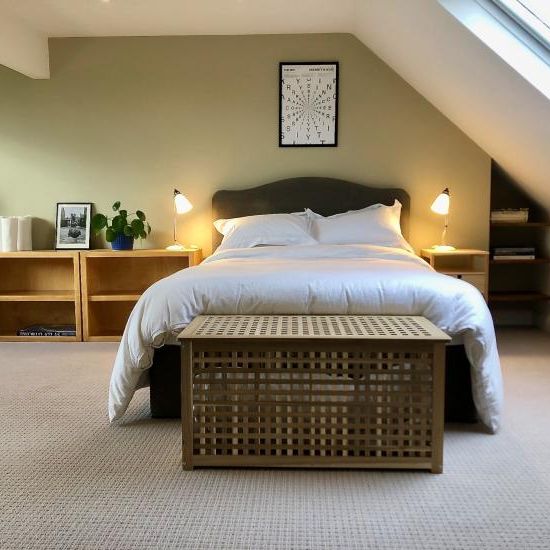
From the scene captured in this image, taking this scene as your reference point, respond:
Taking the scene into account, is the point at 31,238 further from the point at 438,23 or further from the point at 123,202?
the point at 438,23

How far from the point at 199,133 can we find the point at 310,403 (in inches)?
118

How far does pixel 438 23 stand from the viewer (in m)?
3.21

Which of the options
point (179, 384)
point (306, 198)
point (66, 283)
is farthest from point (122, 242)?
point (179, 384)

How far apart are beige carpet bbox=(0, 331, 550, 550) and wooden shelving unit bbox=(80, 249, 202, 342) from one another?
1630mm

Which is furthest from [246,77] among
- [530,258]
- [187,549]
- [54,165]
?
[187,549]

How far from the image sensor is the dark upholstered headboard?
4.43m

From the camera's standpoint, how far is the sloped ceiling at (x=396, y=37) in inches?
129

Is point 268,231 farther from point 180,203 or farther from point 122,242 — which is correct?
point 122,242

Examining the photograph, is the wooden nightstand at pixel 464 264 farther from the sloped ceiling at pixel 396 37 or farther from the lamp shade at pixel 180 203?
the lamp shade at pixel 180 203

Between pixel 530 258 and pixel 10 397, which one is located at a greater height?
pixel 530 258

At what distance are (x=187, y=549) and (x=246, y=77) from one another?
3.65m

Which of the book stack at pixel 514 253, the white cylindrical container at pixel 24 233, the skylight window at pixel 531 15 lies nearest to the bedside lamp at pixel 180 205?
the white cylindrical container at pixel 24 233

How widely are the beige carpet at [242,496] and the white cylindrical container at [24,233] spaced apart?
202 centimetres

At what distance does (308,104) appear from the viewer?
4484 millimetres
